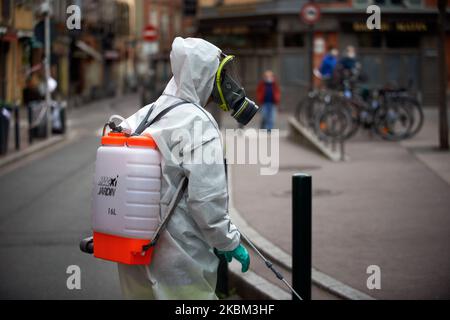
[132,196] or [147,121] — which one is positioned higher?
[147,121]

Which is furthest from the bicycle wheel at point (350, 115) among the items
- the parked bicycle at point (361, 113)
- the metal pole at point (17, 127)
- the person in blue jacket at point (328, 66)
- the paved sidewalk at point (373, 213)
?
the metal pole at point (17, 127)

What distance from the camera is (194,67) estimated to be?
12.9ft

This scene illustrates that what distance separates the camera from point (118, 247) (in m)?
3.87

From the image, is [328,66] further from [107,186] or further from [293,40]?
[293,40]

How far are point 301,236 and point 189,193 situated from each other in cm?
143

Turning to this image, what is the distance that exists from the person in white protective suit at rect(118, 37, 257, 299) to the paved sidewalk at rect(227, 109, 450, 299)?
2.40 meters

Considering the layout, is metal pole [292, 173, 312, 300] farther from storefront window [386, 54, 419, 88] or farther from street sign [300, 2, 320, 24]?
storefront window [386, 54, 419, 88]

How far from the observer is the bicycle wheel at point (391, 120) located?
18031 mm

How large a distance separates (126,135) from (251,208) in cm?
632

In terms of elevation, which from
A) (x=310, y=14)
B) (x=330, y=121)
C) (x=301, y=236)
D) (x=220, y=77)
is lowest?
(x=301, y=236)

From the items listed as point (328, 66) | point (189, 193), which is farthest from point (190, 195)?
point (328, 66)

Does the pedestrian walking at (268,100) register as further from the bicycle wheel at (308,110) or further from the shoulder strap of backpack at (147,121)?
the shoulder strap of backpack at (147,121)

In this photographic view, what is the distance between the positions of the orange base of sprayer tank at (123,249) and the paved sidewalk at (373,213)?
2.59 m
